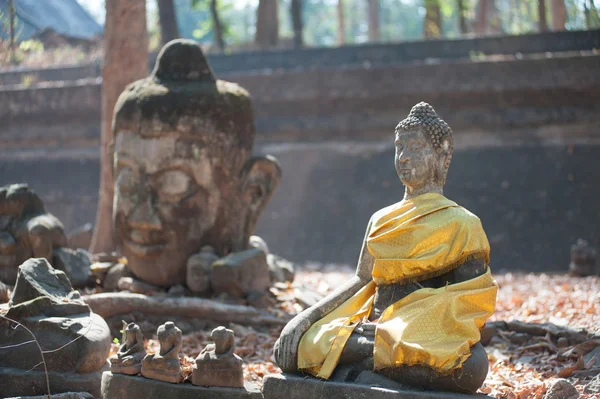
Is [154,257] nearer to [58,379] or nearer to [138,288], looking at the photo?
[138,288]

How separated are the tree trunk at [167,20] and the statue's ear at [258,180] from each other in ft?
32.9

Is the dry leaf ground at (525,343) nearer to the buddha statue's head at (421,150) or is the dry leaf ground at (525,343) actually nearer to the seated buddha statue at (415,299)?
the seated buddha statue at (415,299)

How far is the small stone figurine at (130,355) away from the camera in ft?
14.9

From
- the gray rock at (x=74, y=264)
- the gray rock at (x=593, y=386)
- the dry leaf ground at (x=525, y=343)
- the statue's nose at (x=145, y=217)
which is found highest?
the statue's nose at (x=145, y=217)

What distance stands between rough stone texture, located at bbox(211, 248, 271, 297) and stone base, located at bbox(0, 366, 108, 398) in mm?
2260

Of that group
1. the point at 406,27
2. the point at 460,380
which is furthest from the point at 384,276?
the point at 406,27

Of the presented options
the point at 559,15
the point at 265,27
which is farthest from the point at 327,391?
the point at 265,27

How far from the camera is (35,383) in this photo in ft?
15.5

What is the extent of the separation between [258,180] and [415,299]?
11.2ft

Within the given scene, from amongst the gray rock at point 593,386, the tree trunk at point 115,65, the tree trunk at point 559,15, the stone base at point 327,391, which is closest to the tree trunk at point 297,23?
the tree trunk at point 559,15

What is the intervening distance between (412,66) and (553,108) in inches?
79.3

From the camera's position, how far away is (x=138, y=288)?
23.2ft

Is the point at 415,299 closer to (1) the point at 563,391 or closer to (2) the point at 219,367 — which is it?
(1) the point at 563,391

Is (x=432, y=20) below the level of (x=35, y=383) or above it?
above
